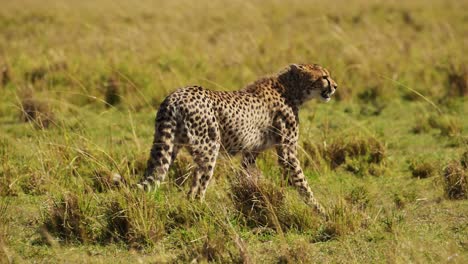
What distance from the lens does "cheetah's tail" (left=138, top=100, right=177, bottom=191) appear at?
4.32 metres

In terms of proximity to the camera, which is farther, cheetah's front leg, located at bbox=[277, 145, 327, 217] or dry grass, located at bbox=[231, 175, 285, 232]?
cheetah's front leg, located at bbox=[277, 145, 327, 217]

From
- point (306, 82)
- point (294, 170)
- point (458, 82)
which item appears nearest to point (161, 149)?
point (294, 170)

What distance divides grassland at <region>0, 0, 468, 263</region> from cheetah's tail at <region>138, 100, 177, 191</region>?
11 cm

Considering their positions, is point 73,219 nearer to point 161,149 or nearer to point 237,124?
point 161,149

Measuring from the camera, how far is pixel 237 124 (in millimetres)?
4746

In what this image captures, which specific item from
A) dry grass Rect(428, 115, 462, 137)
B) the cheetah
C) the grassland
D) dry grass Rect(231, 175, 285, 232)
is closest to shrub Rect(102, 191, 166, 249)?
the grassland

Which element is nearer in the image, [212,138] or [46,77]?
[212,138]

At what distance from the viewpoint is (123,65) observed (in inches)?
353

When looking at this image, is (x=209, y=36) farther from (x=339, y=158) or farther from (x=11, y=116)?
(x=339, y=158)

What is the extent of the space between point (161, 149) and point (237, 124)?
59cm

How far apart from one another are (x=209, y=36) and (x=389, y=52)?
11.1 ft

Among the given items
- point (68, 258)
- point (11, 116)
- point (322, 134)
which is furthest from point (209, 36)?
point (68, 258)

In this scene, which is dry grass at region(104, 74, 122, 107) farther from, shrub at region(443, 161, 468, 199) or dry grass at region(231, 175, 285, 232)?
shrub at region(443, 161, 468, 199)

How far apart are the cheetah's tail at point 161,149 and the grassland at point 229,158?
11 cm
